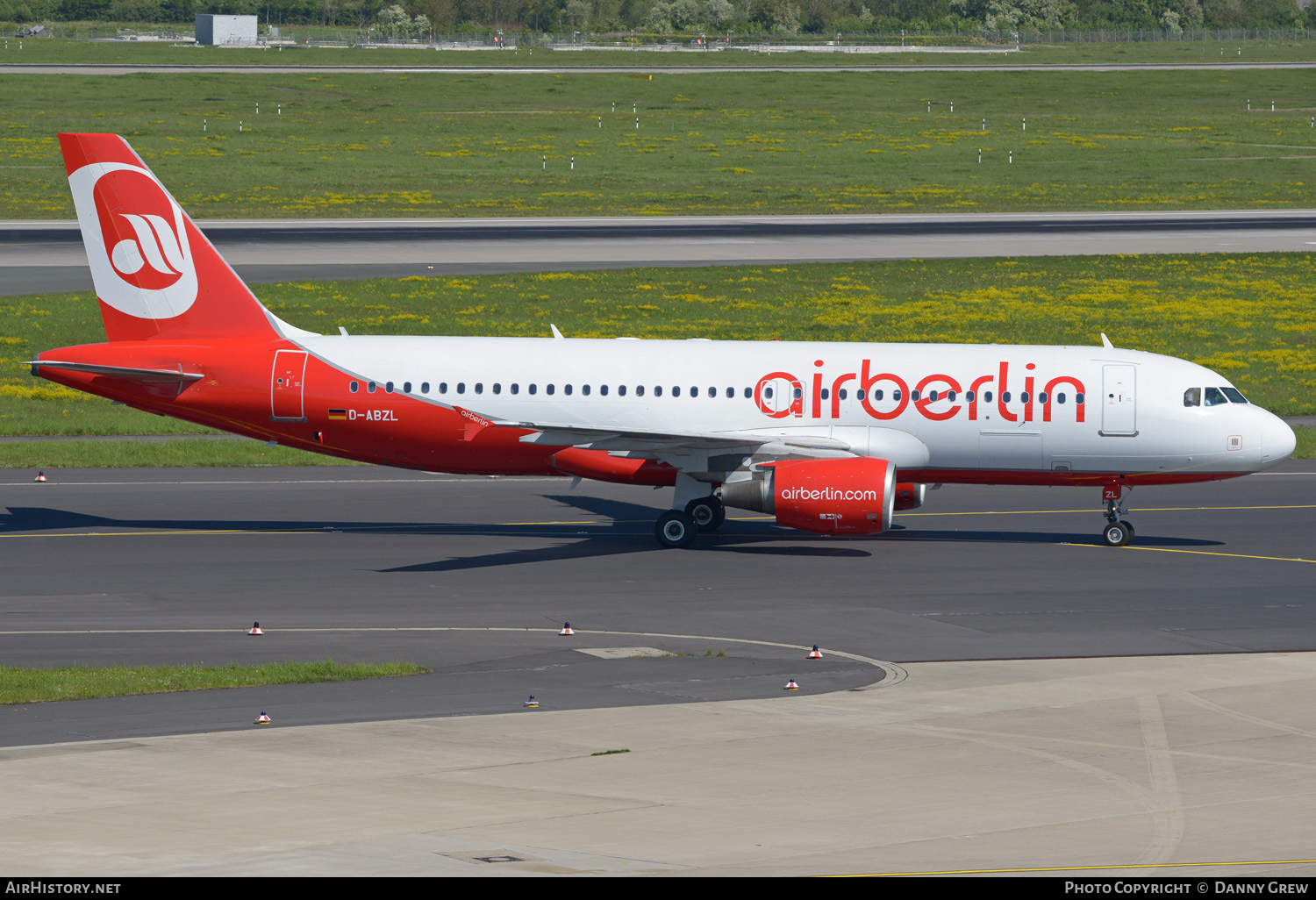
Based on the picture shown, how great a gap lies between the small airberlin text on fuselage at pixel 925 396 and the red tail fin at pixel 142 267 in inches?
484

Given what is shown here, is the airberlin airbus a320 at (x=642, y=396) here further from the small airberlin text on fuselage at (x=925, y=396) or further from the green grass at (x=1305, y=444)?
the green grass at (x=1305, y=444)

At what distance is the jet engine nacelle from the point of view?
34250mm

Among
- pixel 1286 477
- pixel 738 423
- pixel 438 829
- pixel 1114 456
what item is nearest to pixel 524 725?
pixel 438 829

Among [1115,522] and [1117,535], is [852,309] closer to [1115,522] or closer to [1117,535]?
[1115,522]

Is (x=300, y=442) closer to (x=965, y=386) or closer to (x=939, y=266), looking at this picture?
(x=965, y=386)

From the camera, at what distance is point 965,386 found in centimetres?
3669

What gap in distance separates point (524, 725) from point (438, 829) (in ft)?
16.2

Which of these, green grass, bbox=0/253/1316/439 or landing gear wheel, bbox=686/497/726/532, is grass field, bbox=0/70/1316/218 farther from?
landing gear wheel, bbox=686/497/726/532

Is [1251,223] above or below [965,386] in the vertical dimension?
above

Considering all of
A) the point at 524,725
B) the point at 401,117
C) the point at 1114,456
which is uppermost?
the point at 401,117

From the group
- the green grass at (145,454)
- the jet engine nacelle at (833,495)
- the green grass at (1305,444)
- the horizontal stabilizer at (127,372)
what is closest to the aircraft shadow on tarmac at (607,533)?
the jet engine nacelle at (833,495)

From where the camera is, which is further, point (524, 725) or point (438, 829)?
point (524, 725)

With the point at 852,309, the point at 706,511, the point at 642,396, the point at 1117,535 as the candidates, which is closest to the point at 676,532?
the point at 706,511

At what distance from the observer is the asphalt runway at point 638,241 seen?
7738 cm
